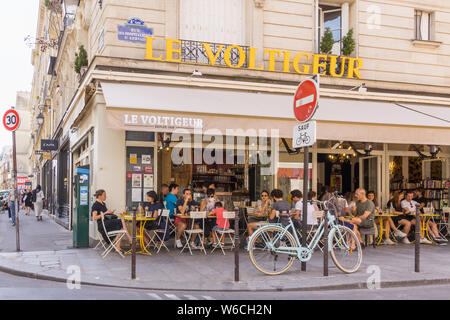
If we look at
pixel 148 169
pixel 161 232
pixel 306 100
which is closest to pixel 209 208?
pixel 161 232

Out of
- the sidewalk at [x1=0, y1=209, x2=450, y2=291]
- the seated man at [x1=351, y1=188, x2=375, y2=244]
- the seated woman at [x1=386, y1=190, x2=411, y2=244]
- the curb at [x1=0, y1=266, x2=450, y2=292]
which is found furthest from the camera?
the seated woman at [x1=386, y1=190, x2=411, y2=244]

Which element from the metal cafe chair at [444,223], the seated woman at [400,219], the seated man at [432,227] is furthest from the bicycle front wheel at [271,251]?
the metal cafe chair at [444,223]

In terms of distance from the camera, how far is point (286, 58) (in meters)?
12.1

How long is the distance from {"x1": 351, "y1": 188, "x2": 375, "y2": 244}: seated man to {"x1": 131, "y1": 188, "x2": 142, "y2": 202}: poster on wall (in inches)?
192

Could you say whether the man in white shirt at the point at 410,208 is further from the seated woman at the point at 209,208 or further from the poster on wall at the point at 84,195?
the poster on wall at the point at 84,195

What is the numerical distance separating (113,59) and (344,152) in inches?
278

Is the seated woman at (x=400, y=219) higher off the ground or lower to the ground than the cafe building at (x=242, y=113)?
lower

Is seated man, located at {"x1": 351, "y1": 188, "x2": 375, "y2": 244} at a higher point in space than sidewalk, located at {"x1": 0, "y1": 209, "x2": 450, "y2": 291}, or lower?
higher

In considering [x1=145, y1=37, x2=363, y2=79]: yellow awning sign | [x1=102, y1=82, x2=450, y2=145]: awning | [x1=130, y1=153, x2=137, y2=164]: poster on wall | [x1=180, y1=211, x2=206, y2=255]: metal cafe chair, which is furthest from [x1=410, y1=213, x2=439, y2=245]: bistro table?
[x1=130, y1=153, x2=137, y2=164]: poster on wall

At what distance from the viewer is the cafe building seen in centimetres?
1027

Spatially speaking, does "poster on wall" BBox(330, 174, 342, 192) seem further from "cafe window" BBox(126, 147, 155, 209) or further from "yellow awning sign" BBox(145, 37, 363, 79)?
"cafe window" BBox(126, 147, 155, 209)

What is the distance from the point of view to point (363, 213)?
36.1 feet

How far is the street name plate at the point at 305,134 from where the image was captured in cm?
772

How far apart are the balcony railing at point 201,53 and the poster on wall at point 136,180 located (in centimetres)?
294
